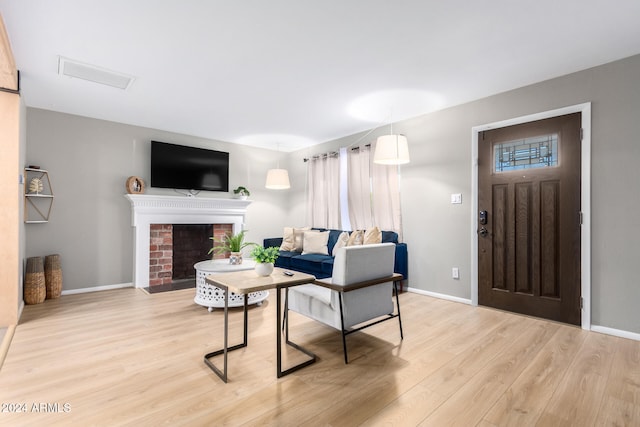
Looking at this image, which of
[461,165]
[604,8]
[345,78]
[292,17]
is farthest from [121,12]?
[461,165]

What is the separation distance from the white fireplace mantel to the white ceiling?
1.41 metres

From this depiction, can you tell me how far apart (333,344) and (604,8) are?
123 inches

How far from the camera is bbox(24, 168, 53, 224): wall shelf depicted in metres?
3.84

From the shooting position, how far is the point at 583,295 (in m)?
2.91

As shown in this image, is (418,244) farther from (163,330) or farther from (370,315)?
(163,330)

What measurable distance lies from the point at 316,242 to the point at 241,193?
172cm

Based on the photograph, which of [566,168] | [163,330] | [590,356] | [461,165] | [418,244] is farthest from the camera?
[418,244]

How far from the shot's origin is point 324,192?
5582 mm

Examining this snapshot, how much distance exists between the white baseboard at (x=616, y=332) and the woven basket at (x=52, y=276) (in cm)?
595

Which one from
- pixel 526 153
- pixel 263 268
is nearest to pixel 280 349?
pixel 263 268

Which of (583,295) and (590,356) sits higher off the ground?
(583,295)

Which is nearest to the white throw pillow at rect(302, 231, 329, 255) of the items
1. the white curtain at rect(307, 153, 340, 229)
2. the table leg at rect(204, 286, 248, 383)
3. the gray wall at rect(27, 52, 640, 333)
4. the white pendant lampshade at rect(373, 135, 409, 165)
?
the white curtain at rect(307, 153, 340, 229)

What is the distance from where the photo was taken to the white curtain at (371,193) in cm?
451

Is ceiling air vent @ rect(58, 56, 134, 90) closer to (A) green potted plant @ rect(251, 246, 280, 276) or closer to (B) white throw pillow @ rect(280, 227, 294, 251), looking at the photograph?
(A) green potted plant @ rect(251, 246, 280, 276)
